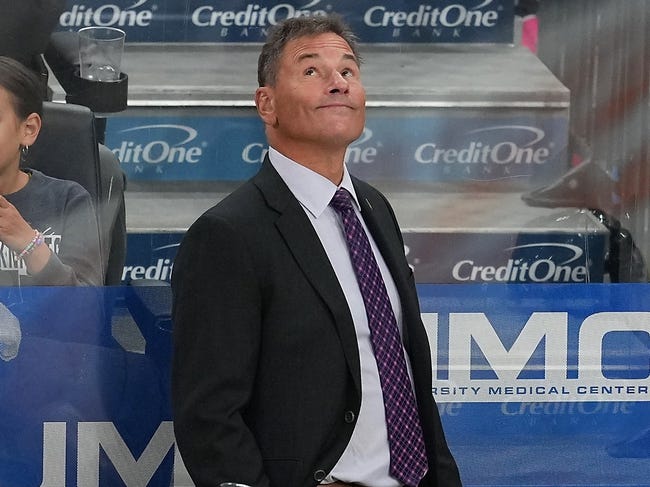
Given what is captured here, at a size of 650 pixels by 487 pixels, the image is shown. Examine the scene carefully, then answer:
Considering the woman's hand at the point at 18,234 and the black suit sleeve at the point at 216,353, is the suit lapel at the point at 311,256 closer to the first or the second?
the black suit sleeve at the point at 216,353

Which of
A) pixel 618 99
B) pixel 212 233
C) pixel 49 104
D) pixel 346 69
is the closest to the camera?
pixel 212 233

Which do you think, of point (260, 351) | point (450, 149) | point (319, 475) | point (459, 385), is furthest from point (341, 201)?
point (459, 385)

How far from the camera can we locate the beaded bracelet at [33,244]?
9.79 feet

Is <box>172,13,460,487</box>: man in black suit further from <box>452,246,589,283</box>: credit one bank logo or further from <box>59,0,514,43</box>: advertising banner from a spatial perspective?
<box>452,246,589,283</box>: credit one bank logo

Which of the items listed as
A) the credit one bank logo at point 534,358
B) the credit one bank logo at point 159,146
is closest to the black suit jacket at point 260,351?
the credit one bank logo at point 159,146

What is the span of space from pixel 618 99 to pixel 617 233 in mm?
367

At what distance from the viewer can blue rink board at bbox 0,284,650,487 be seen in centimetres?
307

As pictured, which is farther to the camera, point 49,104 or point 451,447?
point 451,447

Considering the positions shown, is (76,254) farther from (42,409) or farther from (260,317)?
(260,317)

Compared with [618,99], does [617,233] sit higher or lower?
lower

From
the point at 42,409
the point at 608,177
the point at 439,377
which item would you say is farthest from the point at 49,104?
the point at 608,177

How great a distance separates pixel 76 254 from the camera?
305 centimetres

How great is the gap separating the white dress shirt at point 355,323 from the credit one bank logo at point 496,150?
77 cm

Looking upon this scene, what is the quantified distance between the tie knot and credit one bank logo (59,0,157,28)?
943 mm
